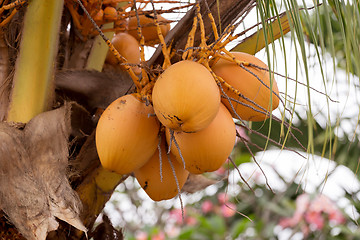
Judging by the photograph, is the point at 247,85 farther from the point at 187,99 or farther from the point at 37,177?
the point at 37,177

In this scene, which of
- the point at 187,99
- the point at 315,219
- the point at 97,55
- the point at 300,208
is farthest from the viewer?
the point at 300,208

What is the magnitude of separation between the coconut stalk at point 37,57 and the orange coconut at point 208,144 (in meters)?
0.40

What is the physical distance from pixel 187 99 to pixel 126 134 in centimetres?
17

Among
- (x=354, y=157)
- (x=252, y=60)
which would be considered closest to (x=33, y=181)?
(x=252, y=60)

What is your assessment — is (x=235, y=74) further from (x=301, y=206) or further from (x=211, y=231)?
(x=211, y=231)

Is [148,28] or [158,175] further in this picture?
[148,28]

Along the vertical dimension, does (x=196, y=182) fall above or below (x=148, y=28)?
below

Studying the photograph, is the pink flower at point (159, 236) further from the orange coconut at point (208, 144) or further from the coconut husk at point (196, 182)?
the orange coconut at point (208, 144)

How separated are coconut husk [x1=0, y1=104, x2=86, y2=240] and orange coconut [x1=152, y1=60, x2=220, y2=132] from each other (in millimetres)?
304

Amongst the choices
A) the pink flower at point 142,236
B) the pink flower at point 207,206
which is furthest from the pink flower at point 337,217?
the pink flower at point 142,236

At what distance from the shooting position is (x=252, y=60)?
Answer: 106cm

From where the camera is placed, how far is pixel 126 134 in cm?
98

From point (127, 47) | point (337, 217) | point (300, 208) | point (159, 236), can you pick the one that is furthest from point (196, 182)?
point (159, 236)

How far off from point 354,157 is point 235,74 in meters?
1.45
